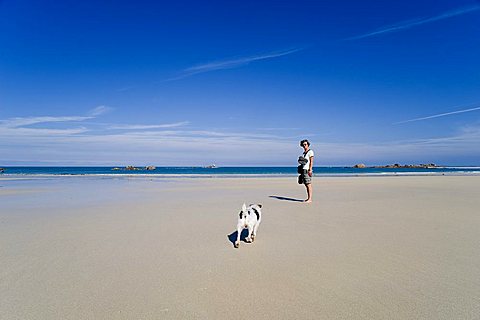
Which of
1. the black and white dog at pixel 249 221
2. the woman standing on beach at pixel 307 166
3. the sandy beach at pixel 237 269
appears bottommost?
the sandy beach at pixel 237 269

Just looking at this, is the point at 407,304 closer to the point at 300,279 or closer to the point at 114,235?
the point at 300,279

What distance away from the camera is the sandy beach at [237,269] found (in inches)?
120

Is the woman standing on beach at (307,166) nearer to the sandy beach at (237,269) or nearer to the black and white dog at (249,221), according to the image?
the sandy beach at (237,269)

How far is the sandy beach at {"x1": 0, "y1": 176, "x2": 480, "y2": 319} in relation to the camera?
304 centimetres

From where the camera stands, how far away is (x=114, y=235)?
590cm

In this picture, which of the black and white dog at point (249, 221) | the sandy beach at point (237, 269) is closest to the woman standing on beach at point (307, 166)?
the sandy beach at point (237, 269)

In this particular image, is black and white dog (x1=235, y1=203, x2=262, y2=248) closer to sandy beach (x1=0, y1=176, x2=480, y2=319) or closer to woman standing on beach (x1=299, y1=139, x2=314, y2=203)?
sandy beach (x1=0, y1=176, x2=480, y2=319)

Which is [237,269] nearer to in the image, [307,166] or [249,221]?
[249,221]

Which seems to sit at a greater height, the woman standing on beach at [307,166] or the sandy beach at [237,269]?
the woman standing on beach at [307,166]

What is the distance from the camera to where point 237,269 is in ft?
13.4

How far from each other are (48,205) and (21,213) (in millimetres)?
1638

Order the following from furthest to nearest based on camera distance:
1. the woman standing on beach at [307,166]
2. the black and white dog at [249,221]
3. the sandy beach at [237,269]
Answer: the woman standing on beach at [307,166] → the black and white dog at [249,221] → the sandy beach at [237,269]

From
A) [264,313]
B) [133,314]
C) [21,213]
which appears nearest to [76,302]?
[133,314]

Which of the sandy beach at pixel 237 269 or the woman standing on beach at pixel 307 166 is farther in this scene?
the woman standing on beach at pixel 307 166
